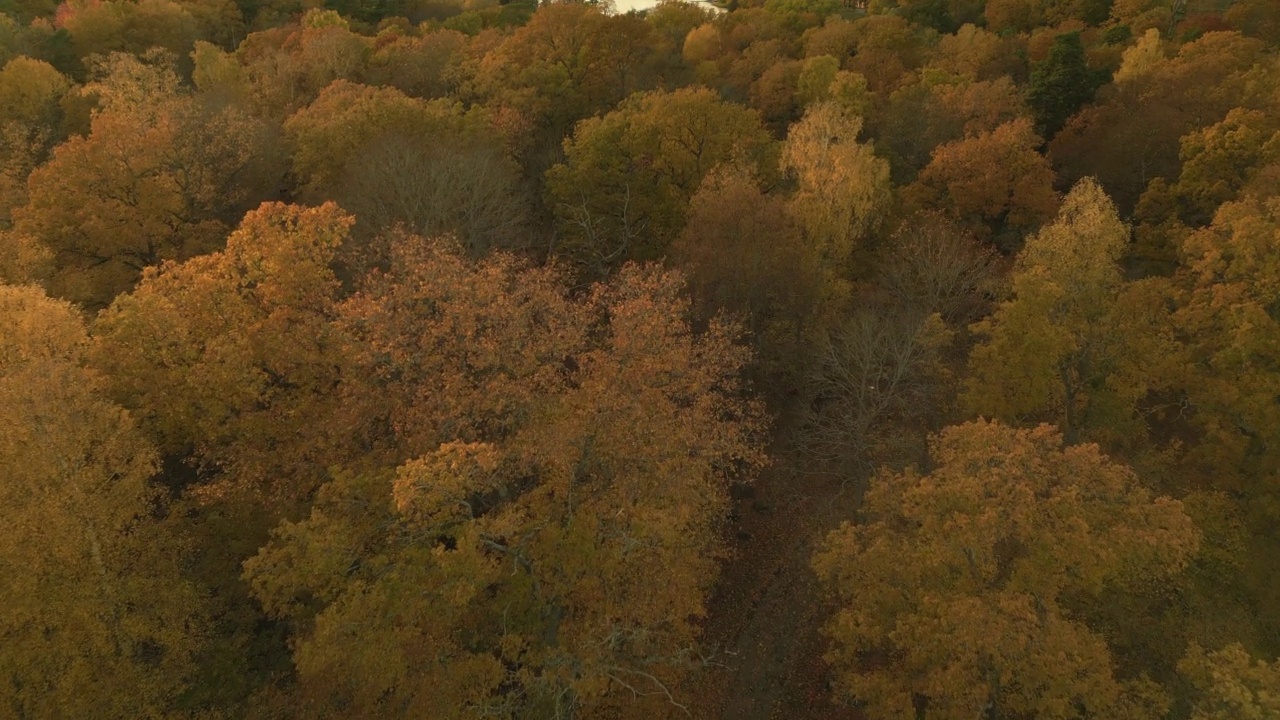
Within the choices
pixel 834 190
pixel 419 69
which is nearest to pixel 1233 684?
pixel 834 190

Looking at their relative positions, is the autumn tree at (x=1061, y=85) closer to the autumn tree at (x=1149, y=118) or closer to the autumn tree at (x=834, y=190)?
the autumn tree at (x=1149, y=118)

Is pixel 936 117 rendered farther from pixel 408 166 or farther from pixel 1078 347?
→ pixel 408 166

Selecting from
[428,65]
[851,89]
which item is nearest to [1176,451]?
[851,89]

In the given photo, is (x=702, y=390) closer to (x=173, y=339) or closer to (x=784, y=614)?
(x=784, y=614)

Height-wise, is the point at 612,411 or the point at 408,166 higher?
the point at 408,166

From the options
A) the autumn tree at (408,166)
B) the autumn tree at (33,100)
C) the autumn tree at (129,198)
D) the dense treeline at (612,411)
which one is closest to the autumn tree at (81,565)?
the dense treeline at (612,411)
